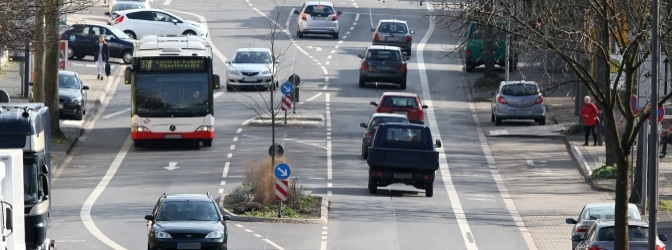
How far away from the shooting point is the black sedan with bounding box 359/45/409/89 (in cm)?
5541

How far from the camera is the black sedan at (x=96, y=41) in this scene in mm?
59156

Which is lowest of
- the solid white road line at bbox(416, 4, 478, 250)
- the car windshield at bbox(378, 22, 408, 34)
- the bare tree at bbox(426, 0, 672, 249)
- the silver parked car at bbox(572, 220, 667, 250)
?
the solid white road line at bbox(416, 4, 478, 250)

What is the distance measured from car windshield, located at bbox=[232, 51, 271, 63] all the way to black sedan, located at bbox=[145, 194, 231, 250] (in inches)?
1010

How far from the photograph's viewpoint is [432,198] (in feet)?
123

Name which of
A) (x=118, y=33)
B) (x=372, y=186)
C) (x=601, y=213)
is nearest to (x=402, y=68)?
(x=118, y=33)

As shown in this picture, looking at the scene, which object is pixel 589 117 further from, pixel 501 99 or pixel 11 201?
pixel 11 201

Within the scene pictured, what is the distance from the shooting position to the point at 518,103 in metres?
49.6

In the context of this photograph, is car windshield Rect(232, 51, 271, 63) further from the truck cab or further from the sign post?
the truck cab

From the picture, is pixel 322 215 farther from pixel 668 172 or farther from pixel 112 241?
pixel 668 172

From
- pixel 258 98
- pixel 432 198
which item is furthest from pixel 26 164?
pixel 258 98

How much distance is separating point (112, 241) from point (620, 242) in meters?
10.5

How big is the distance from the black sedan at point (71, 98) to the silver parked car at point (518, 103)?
12920mm

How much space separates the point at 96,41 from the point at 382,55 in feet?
37.2

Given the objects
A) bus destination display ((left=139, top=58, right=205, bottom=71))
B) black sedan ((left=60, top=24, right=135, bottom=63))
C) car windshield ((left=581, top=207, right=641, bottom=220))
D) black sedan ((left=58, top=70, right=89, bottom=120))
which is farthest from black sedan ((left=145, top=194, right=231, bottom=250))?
black sedan ((left=60, top=24, right=135, bottom=63))
